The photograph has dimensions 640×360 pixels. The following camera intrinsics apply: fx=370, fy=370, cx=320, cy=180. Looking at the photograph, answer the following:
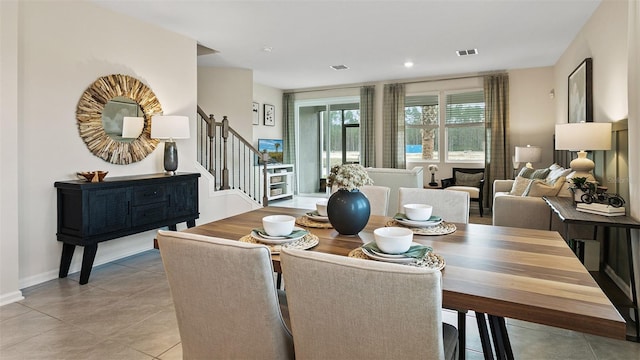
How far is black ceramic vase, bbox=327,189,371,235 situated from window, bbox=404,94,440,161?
614cm

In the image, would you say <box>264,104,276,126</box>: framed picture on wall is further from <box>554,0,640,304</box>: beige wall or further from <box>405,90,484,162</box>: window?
<box>554,0,640,304</box>: beige wall

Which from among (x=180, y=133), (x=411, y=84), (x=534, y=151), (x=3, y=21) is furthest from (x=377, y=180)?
(x=3, y=21)

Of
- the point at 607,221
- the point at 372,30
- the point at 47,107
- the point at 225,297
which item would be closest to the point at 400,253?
the point at 225,297

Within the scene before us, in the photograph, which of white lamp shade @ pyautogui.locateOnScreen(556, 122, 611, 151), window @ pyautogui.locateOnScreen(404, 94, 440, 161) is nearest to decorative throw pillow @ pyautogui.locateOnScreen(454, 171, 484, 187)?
window @ pyautogui.locateOnScreen(404, 94, 440, 161)

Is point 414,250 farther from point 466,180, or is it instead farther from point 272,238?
point 466,180

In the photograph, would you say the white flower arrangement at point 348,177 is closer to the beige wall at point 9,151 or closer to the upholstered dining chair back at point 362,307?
the upholstered dining chair back at point 362,307

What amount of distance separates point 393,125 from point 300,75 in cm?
217

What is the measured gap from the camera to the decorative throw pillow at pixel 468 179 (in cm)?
681

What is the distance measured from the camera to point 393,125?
7676 millimetres

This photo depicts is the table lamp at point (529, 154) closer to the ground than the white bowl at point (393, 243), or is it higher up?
higher up

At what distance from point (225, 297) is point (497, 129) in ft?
22.2

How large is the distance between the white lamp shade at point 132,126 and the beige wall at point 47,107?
1.08ft

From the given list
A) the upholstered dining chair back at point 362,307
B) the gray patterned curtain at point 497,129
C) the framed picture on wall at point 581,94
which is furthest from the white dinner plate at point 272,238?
the gray patterned curtain at point 497,129

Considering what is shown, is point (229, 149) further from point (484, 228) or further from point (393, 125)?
point (484, 228)
